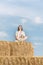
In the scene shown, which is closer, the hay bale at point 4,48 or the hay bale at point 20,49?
the hay bale at point 4,48

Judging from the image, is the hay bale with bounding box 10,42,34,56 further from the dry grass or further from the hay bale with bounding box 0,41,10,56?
the hay bale with bounding box 0,41,10,56

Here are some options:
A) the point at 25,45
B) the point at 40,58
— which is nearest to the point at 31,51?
the point at 25,45

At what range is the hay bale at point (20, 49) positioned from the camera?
12.8 meters

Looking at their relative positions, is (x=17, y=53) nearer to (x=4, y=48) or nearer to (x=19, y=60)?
(x=4, y=48)

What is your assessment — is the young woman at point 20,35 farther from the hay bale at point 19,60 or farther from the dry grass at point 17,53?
the hay bale at point 19,60

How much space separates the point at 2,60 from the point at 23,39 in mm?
4226

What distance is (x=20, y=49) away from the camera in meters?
13.0

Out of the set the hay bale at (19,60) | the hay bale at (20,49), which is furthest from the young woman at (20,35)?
the hay bale at (19,60)

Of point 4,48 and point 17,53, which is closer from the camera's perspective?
point 4,48

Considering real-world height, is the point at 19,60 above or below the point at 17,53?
below

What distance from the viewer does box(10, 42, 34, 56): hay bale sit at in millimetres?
12844

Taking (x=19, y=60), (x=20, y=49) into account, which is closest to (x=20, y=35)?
(x=20, y=49)

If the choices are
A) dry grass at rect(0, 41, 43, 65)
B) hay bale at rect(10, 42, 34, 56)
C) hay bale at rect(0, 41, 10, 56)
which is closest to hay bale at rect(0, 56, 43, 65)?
dry grass at rect(0, 41, 43, 65)

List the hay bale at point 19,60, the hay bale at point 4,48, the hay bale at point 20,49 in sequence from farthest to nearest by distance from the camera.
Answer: the hay bale at point 20,49 < the hay bale at point 4,48 < the hay bale at point 19,60
